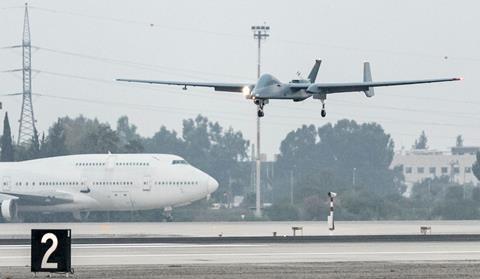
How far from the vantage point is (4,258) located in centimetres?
5266

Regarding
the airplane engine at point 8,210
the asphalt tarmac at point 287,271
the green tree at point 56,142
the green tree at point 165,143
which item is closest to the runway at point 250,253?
the asphalt tarmac at point 287,271

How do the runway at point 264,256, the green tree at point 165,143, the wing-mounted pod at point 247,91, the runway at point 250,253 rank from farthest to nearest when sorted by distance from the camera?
1. the green tree at point 165,143
2. the wing-mounted pod at point 247,91
3. the runway at point 250,253
4. the runway at point 264,256

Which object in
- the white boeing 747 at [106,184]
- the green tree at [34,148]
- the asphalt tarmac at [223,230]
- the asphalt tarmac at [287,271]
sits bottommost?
the asphalt tarmac at [287,271]

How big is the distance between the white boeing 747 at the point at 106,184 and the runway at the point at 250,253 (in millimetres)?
40610

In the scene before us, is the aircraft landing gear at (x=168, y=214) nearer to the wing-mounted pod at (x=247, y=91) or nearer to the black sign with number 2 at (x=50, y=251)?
the wing-mounted pod at (x=247, y=91)

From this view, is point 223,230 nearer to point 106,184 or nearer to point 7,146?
point 106,184

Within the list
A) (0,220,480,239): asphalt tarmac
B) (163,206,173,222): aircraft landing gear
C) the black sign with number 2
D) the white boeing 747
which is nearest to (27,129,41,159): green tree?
the white boeing 747

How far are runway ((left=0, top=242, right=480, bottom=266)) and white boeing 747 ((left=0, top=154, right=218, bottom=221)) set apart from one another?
133 feet

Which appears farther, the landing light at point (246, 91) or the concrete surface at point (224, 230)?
the concrete surface at point (224, 230)

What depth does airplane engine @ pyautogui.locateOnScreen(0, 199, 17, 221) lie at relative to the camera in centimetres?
9788

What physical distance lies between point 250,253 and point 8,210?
151 feet

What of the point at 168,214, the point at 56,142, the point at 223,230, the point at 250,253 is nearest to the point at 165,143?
the point at 56,142

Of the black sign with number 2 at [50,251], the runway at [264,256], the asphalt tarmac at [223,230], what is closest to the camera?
the black sign with number 2 at [50,251]

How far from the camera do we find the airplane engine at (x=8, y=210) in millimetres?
97875
